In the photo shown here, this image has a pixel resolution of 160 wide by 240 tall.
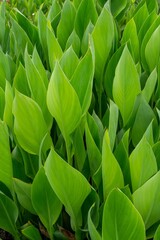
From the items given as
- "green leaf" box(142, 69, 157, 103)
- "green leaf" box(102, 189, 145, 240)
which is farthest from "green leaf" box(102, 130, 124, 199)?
"green leaf" box(142, 69, 157, 103)

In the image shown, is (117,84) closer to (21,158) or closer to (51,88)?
(51,88)

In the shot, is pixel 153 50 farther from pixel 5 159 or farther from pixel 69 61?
pixel 5 159

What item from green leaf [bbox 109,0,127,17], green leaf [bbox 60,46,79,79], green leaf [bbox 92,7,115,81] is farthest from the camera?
green leaf [bbox 109,0,127,17]

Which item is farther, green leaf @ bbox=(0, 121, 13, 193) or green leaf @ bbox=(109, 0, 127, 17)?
green leaf @ bbox=(109, 0, 127, 17)

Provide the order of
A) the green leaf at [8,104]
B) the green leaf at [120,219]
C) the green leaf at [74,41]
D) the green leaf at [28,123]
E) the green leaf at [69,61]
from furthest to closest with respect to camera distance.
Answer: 1. the green leaf at [74,41]
2. the green leaf at [69,61]
3. the green leaf at [8,104]
4. the green leaf at [28,123]
5. the green leaf at [120,219]

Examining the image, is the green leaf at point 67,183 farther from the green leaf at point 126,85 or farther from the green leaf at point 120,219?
the green leaf at point 126,85

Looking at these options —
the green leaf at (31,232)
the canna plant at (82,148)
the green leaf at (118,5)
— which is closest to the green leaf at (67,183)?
the canna plant at (82,148)

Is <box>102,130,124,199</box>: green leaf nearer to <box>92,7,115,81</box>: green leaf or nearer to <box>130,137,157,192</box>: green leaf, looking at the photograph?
<box>130,137,157,192</box>: green leaf
